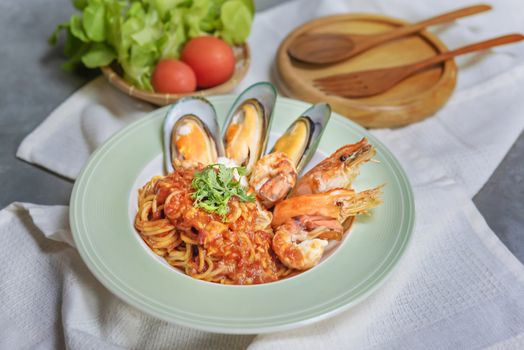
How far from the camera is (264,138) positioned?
2430mm

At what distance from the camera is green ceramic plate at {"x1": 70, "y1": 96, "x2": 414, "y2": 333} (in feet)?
5.84

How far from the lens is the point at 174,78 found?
2.86 metres

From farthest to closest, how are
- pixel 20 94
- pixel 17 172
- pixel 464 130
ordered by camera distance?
pixel 20 94 → pixel 464 130 → pixel 17 172

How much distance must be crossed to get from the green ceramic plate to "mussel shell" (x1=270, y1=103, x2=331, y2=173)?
22 cm

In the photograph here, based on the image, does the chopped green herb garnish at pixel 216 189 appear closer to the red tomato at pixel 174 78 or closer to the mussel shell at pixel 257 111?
the mussel shell at pixel 257 111

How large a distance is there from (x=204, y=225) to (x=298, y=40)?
1.62 metres

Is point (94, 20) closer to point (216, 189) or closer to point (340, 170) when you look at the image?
point (216, 189)

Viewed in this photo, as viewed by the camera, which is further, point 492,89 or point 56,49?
point 56,49

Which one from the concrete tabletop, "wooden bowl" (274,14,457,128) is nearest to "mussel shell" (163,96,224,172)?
the concrete tabletop

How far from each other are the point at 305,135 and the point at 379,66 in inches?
40.9

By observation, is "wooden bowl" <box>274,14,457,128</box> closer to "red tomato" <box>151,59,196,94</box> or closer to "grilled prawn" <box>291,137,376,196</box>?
"red tomato" <box>151,59,196,94</box>

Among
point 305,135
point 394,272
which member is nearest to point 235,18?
point 305,135

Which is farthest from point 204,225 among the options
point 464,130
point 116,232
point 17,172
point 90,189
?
point 464,130

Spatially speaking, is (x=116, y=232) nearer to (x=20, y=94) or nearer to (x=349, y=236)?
(x=349, y=236)
